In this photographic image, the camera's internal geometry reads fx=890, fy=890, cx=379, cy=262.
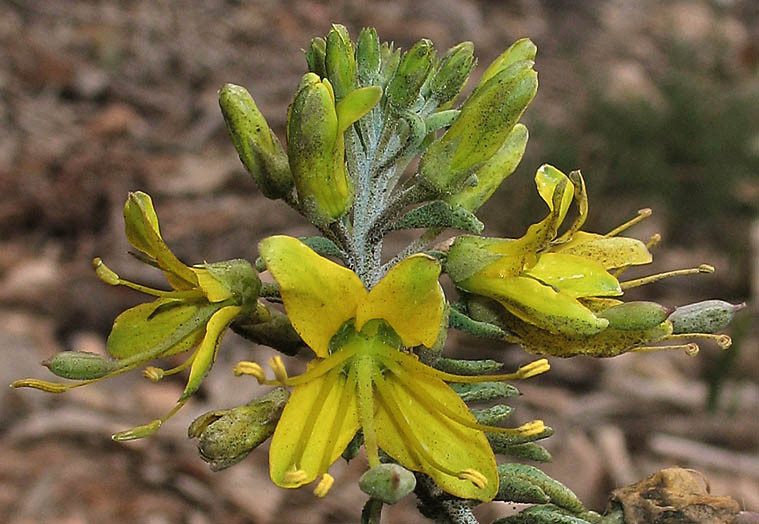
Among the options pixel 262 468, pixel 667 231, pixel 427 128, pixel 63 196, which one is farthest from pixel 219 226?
pixel 427 128

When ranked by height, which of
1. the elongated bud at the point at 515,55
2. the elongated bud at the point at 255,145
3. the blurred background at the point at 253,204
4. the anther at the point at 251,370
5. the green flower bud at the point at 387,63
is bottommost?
the blurred background at the point at 253,204

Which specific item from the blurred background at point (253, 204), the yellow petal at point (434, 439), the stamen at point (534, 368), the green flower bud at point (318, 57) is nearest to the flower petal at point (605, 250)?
the stamen at point (534, 368)

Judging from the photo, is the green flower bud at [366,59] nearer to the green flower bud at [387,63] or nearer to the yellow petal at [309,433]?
the green flower bud at [387,63]

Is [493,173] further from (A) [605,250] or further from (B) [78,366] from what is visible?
(B) [78,366]

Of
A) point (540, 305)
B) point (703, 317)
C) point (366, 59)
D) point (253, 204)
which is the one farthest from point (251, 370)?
point (253, 204)

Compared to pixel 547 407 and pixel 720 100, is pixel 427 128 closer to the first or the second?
pixel 547 407
